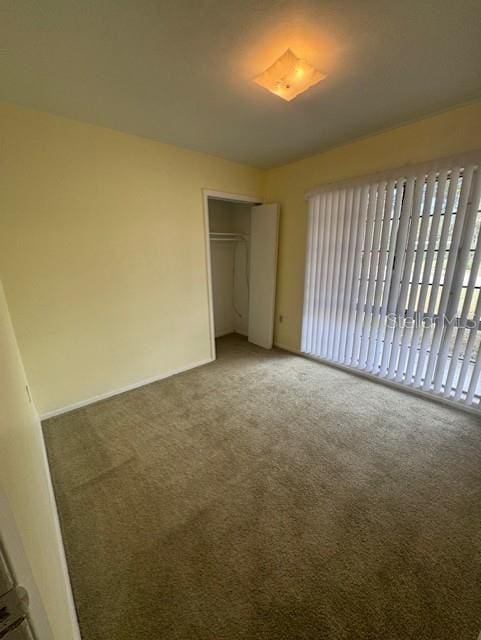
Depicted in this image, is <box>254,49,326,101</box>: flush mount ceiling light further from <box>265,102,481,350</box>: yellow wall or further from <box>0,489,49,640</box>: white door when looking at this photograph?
<box>0,489,49,640</box>: white door

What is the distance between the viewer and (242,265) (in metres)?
4.01

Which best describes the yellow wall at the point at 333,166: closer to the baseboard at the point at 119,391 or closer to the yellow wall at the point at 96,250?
the yellow wall at the point at 96,250

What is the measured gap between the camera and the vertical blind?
1960 mm

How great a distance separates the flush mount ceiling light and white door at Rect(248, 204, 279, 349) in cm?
172

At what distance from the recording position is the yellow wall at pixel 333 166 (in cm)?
191

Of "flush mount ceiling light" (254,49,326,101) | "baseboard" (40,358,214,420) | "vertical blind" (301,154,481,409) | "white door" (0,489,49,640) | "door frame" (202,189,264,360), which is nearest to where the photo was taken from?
"white door" (0,489,49,640)

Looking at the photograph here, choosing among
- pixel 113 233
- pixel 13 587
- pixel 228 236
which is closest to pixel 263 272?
pixel 228 236

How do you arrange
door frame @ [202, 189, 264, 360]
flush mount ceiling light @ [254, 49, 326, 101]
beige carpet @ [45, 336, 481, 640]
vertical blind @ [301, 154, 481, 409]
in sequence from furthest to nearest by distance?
door frame @ [202, 189, 264, 360] → vertical blind @ [301, 154, 481, 409] → flush mount ceiling light @ [254, 49, 326, 101] → beige carpet @ [45, 336, 481, 640]

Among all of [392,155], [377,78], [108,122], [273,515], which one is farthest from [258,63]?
[273,515]

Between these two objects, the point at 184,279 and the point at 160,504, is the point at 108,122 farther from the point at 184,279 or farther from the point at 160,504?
the point at 160,504

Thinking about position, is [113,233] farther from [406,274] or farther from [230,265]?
[406,274]

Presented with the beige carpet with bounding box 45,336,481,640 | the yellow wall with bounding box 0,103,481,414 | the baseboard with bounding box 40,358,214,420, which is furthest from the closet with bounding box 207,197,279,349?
the beige carpet with bounding box 45,336,481,640

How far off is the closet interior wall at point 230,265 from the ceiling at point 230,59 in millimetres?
1648

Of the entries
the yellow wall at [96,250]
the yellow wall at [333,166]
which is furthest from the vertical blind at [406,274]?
the yellow wall at [96,250]
